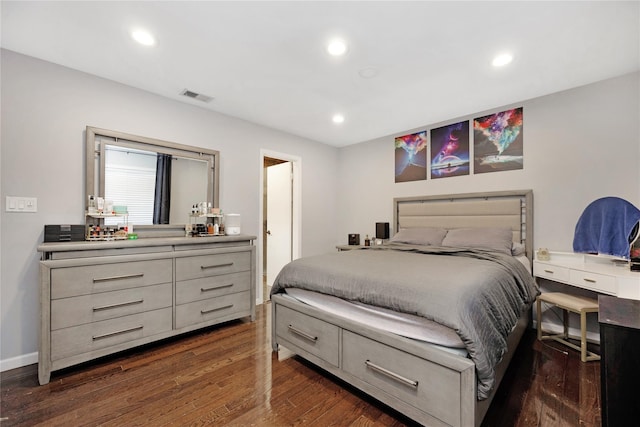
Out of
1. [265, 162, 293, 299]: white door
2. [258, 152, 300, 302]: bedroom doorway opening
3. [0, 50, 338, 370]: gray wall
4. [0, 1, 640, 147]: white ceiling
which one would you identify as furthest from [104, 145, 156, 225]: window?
[265, 162, 293, 299]: white door

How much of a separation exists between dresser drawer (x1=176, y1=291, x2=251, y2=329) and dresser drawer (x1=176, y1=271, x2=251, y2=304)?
0.05 m

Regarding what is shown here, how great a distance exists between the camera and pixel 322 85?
264 centimetres

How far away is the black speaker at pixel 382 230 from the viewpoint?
4.05 metres

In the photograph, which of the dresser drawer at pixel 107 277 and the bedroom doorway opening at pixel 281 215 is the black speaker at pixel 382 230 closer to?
the bedroom doorway opening at pixel 281 215

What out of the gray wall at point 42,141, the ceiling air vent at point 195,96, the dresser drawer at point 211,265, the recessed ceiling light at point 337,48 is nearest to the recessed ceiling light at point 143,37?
the ceiling air vent at point 195,96

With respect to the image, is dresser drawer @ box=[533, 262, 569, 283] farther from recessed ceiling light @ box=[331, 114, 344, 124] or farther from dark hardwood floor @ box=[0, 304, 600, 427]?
recessed ceiling light @ box=[331, 114, 344, 124]

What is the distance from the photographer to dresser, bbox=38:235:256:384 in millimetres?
1943

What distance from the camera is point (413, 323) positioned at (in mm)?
1551

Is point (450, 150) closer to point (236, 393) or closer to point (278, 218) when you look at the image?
point (278, 218)

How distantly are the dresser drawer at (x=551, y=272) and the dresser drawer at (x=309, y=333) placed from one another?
6.85 feet

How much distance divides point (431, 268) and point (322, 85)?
1906 mm

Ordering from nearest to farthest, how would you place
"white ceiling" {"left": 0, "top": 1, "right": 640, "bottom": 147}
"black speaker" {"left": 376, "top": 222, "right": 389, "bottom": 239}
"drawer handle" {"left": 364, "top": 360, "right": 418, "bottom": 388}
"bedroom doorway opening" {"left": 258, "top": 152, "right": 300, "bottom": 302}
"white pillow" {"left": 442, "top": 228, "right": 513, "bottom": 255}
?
1. "drawer handle" {"left": 364, "top": 360, "right": 418, "bottom": 388}
2. "white ceiling" {"left": 0, "top": 1, "right": 640, "bottom": 147}
3. "white pillow" {"left": 442, "top": 228, "right": 513, "bottom": 255}
4. "black speaker" {"left": 376, "top": 222, "right": 389, "bottom": 239}
5. "bedroom doorway opening" {"left": 258, "top": 152, "right": 300, "bottom": 302}

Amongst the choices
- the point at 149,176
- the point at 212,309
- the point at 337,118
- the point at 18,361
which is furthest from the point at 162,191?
the point at 337,118

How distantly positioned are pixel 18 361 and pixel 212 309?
4.61ft
